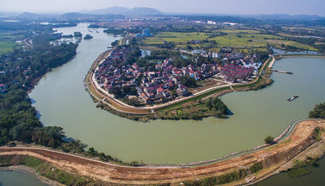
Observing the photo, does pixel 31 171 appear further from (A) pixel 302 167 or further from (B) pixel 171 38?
(B) pixel 171 38

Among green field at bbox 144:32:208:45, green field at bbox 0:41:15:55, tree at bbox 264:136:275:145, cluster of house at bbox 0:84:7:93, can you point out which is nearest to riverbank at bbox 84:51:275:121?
tree at bbox 264:136:275:145

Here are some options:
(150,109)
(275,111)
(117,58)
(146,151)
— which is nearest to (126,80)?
(150,109)

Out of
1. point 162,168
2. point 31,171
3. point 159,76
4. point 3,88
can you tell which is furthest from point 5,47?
point 162,168

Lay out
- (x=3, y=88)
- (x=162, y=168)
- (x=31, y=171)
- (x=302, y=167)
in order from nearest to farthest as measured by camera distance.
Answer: (x=162, y=168) → (x=302, y=167) → (x=31, y=171) → (x=3, y=88)

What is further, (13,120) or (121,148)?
(13,120)

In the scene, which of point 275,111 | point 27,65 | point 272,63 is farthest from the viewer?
point 272,63

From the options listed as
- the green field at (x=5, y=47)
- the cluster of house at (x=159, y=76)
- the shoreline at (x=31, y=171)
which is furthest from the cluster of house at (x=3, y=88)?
the green field at (x=5, y=47)

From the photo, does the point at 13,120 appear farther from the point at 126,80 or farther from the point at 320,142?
the point at 320,142
